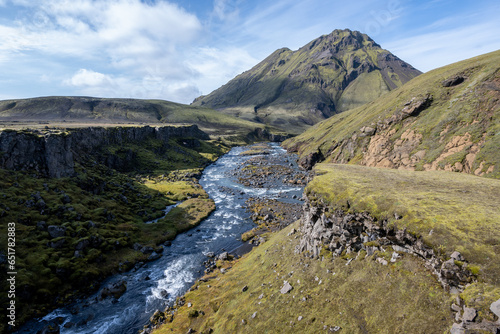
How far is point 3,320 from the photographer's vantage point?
88.2 ft

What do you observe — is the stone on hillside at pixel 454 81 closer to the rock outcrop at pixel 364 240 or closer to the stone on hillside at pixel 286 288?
the rock outcrop at pixel 364 240

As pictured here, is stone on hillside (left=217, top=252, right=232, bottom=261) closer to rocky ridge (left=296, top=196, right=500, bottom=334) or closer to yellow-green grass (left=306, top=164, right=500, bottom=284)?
rocky ridge (left=296, top=196, right=500, bottom=334)

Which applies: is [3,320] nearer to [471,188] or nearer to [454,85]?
[471,188]

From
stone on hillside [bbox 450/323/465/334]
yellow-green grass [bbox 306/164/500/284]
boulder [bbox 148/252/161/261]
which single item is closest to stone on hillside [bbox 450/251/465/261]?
yellow-green grass [bbox 306/164/500/284]

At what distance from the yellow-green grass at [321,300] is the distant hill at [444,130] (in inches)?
1770

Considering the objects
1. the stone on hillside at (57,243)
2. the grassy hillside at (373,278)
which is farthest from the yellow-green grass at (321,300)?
the stone on hillside at (57,243)

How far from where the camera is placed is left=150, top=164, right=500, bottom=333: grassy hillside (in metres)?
14.2

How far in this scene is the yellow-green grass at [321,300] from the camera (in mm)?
14695

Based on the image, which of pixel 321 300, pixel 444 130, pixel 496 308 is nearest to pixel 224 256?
pixel 321 300

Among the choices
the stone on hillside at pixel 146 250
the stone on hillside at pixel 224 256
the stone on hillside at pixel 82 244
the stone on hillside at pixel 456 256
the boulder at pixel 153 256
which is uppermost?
the stone on hillside at pixel 456 256

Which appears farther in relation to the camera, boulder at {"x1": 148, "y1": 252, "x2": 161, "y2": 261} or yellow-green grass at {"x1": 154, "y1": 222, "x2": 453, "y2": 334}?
boulder at {"x1": 148, "y1": 252, "x2": 161, "y2": 261}

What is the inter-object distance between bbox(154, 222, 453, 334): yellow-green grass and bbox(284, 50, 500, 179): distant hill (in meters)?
44.9

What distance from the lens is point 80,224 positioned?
44500mm

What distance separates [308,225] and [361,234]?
25.8 feet
